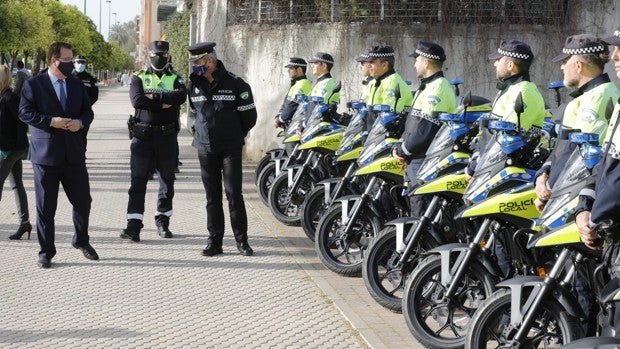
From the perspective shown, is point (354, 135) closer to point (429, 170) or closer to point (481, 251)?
point (429, 170)

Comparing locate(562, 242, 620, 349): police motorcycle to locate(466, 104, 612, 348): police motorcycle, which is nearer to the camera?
locate(562, 242, 620, 349): police motorcycle

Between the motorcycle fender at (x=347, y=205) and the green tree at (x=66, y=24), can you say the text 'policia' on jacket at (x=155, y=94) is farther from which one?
the green tree at (x=66, y=24)

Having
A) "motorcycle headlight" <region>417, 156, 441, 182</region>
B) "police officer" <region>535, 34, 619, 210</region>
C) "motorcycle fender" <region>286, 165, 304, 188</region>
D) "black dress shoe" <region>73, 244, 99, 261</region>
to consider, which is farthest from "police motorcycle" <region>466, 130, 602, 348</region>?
"motorcycle fender" <region>286, 165, 304, 188</region>

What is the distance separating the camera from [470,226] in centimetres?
707

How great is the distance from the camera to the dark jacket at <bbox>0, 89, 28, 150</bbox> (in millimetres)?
10531

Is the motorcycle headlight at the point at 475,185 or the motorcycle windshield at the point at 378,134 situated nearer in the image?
the motorcycle headlight at the point at 475,185

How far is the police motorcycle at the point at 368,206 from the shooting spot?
8602mm

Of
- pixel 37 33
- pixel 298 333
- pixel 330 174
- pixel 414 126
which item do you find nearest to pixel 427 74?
pixel 414 126

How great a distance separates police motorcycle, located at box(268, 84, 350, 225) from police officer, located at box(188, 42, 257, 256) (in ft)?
3.65

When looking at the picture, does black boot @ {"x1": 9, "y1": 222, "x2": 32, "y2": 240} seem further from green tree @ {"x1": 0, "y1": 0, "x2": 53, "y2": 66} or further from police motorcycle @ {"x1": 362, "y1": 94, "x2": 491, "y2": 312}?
green tree @ {"x1": 0, "y1": 0, "x2": 53, "y2": 66}

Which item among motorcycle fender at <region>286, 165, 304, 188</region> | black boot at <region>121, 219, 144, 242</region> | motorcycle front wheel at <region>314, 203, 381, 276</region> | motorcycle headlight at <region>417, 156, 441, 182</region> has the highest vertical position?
motorcycle headlight at <region>417, 156, 441, 182</region>

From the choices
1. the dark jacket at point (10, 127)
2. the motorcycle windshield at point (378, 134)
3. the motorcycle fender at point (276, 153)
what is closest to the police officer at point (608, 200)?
the motorcycle windshield at point (378, 134)

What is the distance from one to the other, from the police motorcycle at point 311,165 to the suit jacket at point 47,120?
2.52 meters

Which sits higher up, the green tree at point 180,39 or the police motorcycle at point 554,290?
the green tree at point 180,39
